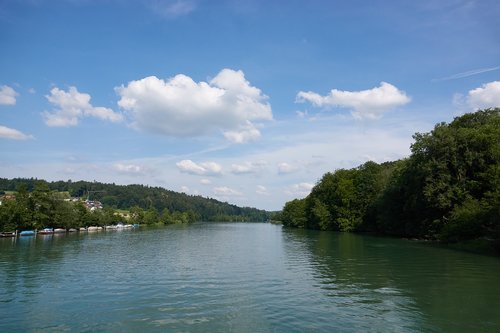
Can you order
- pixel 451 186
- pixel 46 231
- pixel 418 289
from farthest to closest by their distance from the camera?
pixel 46 231
pixel 451 186
pixel 418 289

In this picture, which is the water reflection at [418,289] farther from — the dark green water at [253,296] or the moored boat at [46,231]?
the moored boat at [46,231]

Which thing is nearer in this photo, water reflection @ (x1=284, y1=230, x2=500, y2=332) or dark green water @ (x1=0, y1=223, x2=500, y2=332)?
dark green water @ (x1=0, y1=223, x2=500, y2=332)

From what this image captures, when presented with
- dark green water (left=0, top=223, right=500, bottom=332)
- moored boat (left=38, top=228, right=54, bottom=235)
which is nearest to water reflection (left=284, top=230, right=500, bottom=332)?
dark green water (left=0, top=223, right=500, bottom=332)

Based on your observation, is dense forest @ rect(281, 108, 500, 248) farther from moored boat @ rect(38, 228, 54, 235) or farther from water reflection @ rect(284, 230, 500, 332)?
moored boat @ rect(38, 228, 54, 235)

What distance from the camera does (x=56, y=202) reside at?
10200cm

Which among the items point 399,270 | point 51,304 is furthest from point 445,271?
point 51,304

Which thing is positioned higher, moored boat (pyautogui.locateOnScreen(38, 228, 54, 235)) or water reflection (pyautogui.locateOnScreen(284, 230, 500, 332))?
moored boat (pyautogui.locateOnScreen(38, 228, 54, 235))

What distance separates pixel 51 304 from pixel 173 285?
7.99 meters

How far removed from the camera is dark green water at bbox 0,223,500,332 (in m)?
17.6

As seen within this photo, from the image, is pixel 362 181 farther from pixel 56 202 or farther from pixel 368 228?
pixel 56 202

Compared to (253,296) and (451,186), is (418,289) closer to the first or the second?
(253,296)

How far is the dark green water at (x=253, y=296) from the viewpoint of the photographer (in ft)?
57.7

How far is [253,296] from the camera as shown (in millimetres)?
23359

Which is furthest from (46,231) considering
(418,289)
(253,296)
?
(418,289)
